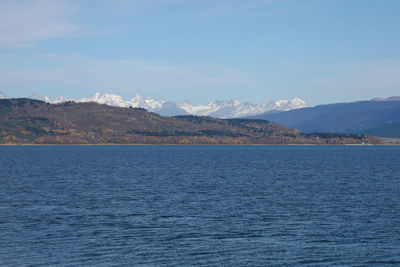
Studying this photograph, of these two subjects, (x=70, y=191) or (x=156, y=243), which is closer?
(x=156, y=243)

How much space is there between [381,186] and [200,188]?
37652mm

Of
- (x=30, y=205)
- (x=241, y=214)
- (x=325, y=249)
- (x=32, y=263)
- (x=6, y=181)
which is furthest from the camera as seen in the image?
(x=6, y=181)

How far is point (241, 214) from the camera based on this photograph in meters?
69.0

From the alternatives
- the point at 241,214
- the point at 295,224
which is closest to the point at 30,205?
the point at 241,214

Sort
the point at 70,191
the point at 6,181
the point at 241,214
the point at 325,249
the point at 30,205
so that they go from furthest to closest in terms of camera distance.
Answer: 1. the point at 6,181
2. the point at 70,191
3. the point at 30,205
4. the point at 241,214
5. the point at 325,249

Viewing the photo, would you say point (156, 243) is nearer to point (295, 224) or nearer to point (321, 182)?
point (295, 224)

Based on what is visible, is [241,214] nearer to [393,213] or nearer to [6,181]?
[393,213]

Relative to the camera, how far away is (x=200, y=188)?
102250 millimetres

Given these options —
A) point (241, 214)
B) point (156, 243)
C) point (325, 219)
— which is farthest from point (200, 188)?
point (156, 243)

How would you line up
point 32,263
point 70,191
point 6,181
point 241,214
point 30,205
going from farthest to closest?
point 6,181, point 70,191, point 30,205, point 241,214, point 32,263

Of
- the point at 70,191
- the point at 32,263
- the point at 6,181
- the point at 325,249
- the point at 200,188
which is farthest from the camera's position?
the point at 6,181

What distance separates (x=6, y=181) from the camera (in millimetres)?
114875

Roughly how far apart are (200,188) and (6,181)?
4564 cm

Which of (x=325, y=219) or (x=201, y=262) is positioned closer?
(x=201, y=262)
